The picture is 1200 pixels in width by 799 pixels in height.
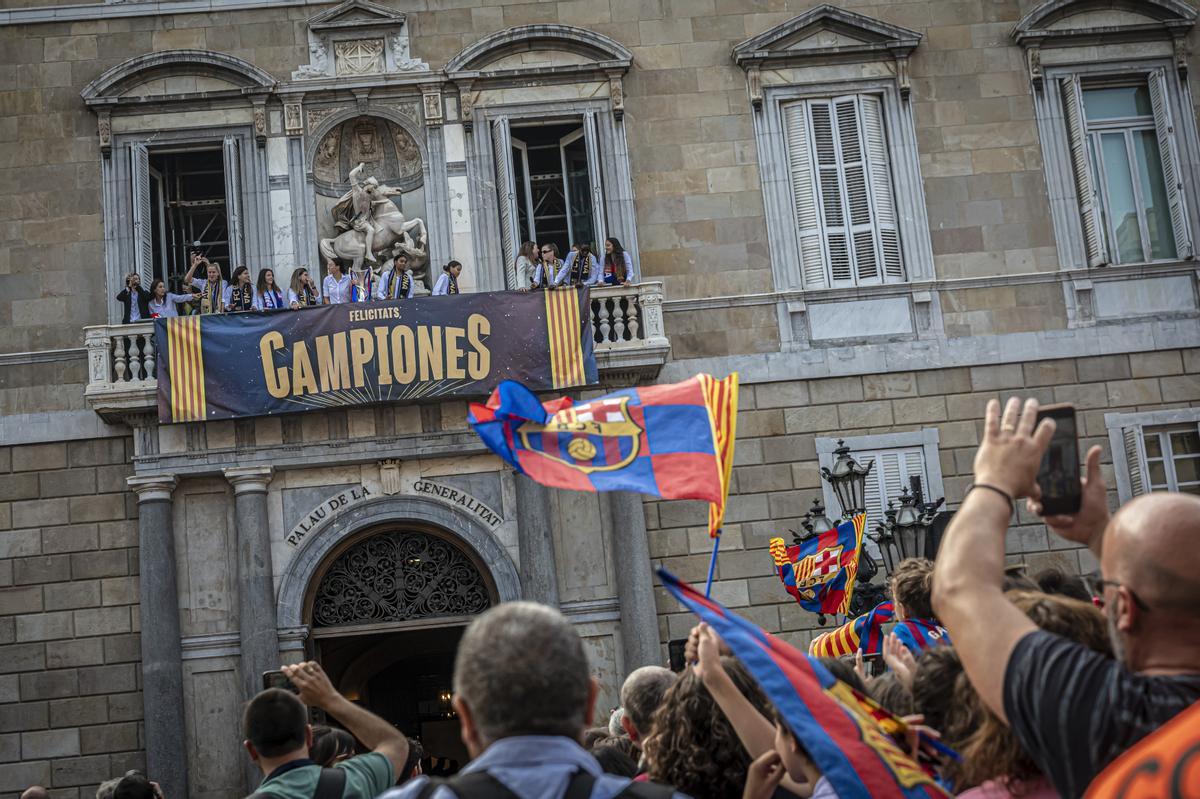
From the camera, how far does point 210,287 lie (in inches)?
746

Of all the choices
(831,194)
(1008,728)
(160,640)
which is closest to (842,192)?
(831,194)

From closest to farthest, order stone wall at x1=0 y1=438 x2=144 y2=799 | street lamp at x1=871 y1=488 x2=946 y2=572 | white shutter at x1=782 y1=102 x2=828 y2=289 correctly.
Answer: street lamp at x1=871 y1=488 x2=946 y2=572 → stone wall at x1=0 y1=438 x2=144 y2=799 → white shutter at x1=782 y1=102 x2=828 y2=289

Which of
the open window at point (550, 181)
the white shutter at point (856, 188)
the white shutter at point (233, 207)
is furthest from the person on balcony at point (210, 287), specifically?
the white shutter at point (856, 188)

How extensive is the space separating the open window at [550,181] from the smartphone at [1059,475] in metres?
15.7

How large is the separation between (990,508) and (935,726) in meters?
1.45

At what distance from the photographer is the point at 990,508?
3.63m

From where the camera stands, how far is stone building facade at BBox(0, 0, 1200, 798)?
1816 cm

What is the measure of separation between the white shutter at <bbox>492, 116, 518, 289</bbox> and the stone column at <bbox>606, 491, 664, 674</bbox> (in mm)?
3467

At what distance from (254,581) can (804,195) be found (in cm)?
865

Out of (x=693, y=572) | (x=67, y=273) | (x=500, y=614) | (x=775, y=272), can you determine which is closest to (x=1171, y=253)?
(x=775, y=272)

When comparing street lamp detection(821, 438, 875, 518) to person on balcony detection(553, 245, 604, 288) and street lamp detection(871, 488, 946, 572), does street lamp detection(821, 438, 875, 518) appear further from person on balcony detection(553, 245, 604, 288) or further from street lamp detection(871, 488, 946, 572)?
person on balcony detection(553, 245, 604, 288)

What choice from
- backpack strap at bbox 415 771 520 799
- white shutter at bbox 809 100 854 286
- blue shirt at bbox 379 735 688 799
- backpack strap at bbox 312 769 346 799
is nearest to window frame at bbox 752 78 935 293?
white shutter at bbox 809 100 854 286

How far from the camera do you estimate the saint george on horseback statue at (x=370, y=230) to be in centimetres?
1925

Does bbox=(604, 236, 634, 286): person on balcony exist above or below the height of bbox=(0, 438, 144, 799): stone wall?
above
